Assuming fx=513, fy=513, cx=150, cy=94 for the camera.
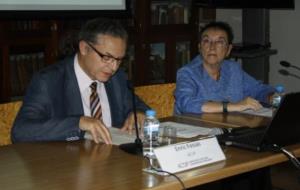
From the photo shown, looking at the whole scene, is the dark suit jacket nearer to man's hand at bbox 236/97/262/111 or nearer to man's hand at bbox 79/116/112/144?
man's hand at bbox 79/116/112/144

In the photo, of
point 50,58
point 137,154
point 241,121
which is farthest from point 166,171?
point 50,58

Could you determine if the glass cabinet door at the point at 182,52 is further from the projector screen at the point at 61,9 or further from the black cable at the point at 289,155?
the black cable at the point at 289,155

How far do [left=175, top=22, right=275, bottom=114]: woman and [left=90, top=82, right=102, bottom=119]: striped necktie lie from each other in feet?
1.98

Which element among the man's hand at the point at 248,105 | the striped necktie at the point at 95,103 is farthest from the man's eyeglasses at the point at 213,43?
the striped necktie at the point at 95,103

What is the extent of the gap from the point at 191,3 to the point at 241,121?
267 centimetres

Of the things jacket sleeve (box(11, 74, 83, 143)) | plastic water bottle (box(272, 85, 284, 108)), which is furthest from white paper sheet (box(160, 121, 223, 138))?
plastic water bottle (box(272, 85, 284, 108))

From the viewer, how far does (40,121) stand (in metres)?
2.11

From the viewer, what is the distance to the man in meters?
2.09

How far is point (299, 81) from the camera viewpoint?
507 centimetres

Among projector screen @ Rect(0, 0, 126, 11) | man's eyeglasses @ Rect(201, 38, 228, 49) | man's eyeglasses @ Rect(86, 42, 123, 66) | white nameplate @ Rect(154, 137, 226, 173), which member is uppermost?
projector screen @ Rect(0, 0, 126, 11)

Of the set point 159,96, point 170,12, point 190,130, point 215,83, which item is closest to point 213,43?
point 215,83

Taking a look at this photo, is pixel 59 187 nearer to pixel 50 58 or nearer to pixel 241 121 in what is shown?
pixel 241 121

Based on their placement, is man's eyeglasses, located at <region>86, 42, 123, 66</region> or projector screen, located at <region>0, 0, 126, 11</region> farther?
projector screen, located at <region>0, 0, 126, 11</region>

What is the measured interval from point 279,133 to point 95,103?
0.87m
